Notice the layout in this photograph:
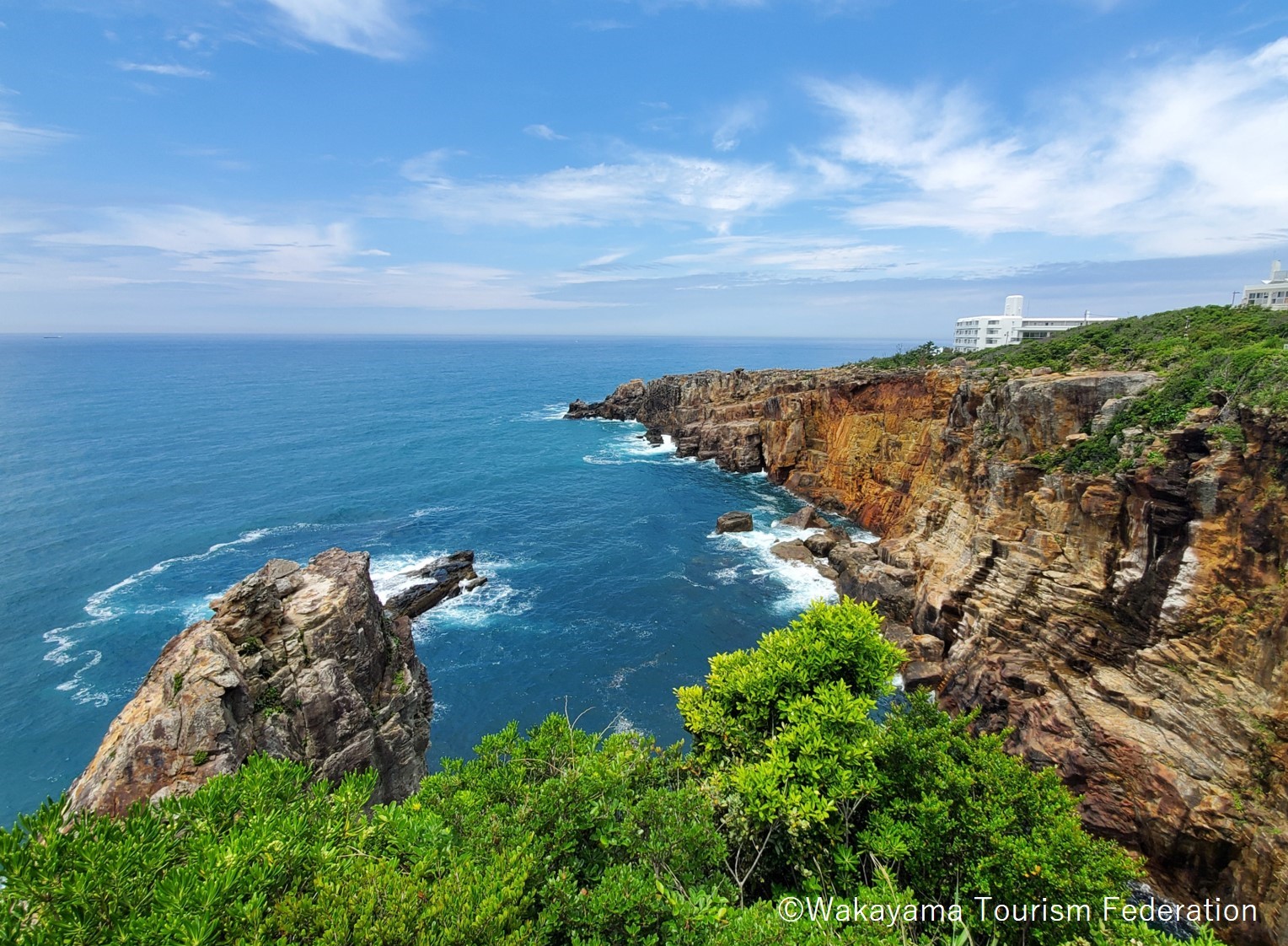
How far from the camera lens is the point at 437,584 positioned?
50.5m

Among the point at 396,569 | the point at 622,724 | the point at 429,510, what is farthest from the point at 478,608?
the point at 429,510

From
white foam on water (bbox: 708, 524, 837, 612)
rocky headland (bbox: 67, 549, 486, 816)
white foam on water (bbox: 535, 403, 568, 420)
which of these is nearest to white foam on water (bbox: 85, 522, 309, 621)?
rocky headland (bbox: 67, 549, 486, 816)

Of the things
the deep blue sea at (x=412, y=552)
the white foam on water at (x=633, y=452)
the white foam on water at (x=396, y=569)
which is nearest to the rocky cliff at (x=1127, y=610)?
the deep blue sea at (x=412, y=552)

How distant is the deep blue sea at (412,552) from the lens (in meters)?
Answer: 37.8

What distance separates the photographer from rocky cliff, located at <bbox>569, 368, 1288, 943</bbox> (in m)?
22.2

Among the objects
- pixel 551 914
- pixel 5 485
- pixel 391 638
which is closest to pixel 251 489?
pixel 5 485

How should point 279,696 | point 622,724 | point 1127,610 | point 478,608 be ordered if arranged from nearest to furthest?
point 279,696 → point 1127,610 → point 622,724 → point 478,608

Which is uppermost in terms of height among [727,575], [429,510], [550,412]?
[550,412]

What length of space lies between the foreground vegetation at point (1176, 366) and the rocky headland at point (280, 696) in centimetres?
4050

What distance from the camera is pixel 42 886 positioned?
314 inches

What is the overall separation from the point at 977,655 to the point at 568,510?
48.2m

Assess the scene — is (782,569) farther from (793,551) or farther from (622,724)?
(622,724)

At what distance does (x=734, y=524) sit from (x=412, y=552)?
34.6m

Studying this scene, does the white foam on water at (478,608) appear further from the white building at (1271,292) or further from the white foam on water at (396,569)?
the white building at (1271,292)
